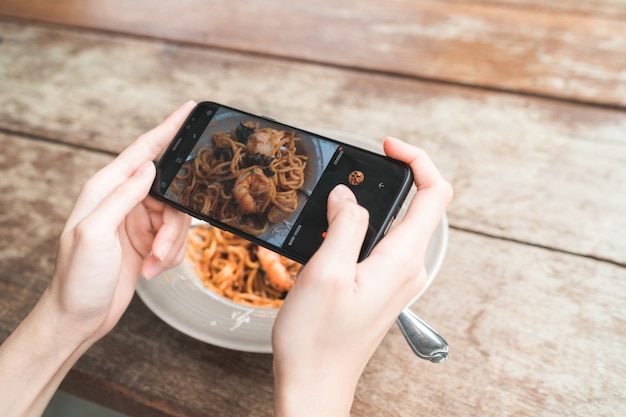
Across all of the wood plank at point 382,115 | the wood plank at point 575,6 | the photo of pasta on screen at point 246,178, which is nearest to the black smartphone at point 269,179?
the photo of pasta on screen at point 246,178

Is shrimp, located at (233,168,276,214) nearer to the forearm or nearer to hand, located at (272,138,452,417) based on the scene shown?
hand, located at (272,138,452,417)

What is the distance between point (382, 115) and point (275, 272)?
1.29ft

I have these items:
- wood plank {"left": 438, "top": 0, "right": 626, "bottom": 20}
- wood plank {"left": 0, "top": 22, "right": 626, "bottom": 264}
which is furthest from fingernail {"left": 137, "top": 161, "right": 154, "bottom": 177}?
wood plank {"left": 438, "top": 0, "right": 626, "bottom": 20}

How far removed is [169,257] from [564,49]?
2.88ft

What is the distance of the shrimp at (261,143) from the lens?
65 centimetres

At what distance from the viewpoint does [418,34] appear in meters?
1.12

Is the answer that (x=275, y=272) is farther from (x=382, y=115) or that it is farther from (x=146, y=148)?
(x=382, y=115)

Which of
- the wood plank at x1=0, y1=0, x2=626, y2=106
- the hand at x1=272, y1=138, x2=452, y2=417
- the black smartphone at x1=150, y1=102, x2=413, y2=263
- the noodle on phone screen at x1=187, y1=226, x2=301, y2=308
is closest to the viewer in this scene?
the hand at x1=272, y1=138, x2=452, y2=417

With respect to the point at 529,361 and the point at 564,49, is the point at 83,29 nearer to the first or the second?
the point at 564,49

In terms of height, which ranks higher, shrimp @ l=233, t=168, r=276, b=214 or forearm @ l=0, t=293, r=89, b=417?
shrimp @ l=233, t=168, r=276, b=214

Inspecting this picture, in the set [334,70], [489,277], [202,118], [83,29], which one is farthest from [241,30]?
[489,277]

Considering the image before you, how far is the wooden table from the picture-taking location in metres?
0.66

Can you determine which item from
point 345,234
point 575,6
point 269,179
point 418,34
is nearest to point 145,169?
point 269,179

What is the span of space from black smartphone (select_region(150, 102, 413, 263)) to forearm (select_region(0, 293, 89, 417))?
19 centimetres
